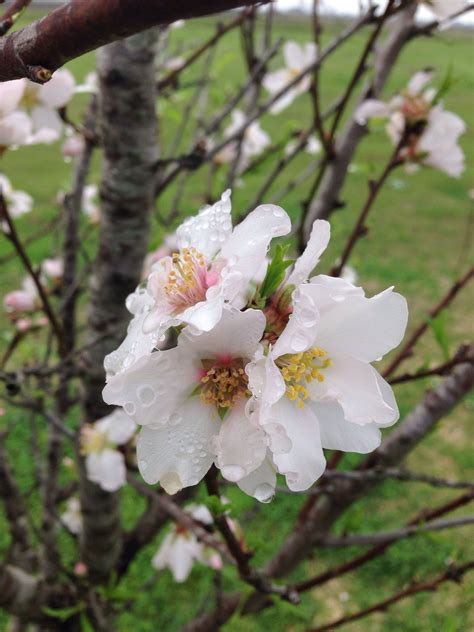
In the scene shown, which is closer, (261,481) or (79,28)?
(79,28)

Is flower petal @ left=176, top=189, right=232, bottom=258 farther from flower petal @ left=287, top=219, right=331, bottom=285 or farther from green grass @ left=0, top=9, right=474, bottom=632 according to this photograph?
green grass @ left=0, top=9, right=474, bottom=632

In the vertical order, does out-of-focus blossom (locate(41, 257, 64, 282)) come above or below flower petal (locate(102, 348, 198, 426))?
below

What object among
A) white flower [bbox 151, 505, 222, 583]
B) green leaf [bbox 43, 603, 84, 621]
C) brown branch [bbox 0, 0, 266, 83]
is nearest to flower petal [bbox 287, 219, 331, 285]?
brown branch [bbox 0, 0, 266, 83]

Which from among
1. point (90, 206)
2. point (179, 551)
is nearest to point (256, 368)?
point (179, 551)

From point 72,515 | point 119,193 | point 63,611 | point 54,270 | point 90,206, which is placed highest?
point 119,193

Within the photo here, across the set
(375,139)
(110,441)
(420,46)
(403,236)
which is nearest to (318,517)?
(110,441)

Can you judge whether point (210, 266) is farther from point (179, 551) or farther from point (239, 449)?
point (179, 551)
